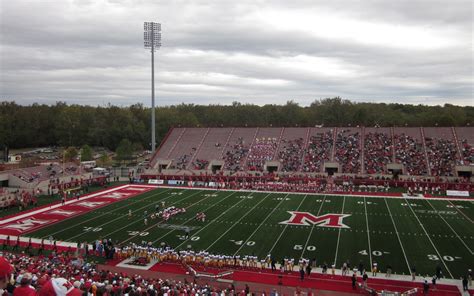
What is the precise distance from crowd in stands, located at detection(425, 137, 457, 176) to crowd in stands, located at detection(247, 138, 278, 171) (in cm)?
1755

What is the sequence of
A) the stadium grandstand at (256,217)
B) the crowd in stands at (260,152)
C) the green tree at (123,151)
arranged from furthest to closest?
the green tree at (123,151) → the crowd in stands at (260,152) → the stadium grandstand at (256,217)

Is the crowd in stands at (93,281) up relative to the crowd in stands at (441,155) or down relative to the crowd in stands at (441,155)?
down

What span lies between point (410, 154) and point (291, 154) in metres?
13.3

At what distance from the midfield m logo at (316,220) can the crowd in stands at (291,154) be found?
17230mm

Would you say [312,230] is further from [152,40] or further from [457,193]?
[152,40]

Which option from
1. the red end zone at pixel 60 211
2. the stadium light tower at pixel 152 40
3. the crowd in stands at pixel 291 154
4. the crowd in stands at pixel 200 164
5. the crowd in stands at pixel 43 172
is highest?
the stadium light tower at pixel 152 40

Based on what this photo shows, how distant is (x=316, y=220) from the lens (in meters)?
26.4

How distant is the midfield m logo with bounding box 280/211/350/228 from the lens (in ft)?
83.2

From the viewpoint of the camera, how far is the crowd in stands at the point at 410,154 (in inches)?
1646

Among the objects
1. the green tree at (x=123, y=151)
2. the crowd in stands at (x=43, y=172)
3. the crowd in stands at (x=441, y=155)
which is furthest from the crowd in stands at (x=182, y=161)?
the crowd in stands at (x=441, y=155)

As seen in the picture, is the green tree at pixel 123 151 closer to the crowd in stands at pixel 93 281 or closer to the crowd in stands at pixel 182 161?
the crowd in stands at pixel 182 161

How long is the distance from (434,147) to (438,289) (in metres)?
33.0

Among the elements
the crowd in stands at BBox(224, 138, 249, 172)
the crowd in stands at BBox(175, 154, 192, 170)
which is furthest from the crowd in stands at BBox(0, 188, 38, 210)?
the crowd in stands at BBox(224, 138, 249, 172)

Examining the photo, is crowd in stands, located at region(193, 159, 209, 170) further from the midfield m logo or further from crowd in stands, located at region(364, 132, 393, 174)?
the midfield m logo
